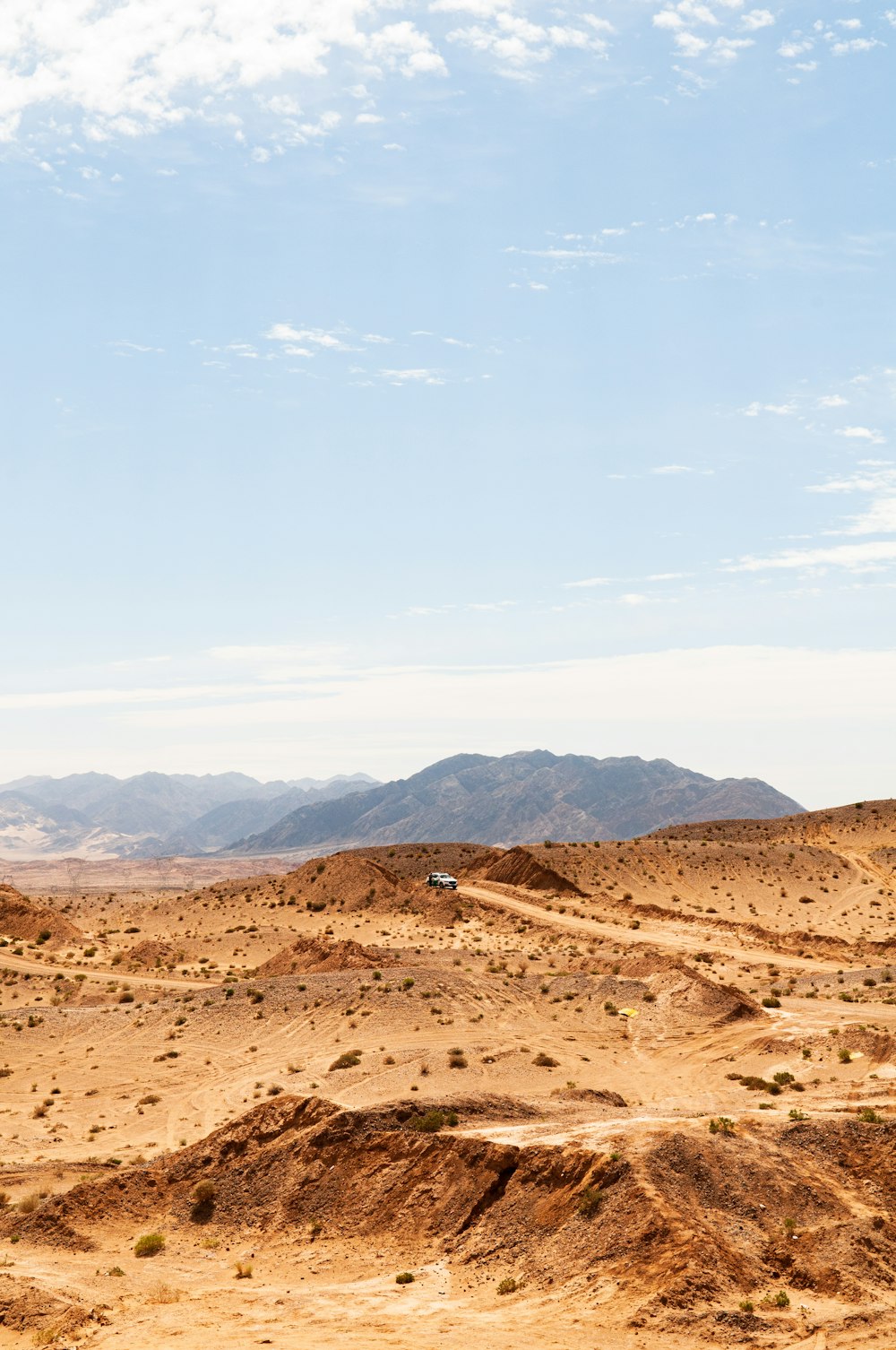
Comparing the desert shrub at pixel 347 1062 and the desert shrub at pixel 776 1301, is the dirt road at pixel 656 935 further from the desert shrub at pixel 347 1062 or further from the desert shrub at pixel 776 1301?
the desert shrub at pixel 776 1301

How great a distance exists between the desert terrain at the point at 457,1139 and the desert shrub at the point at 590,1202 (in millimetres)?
76

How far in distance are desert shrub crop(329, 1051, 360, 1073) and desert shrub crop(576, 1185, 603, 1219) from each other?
16.3m

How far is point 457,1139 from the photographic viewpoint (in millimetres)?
21453

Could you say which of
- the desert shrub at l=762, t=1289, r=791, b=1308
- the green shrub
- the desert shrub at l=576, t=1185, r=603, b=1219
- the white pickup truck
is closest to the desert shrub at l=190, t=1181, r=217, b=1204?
the green shrub

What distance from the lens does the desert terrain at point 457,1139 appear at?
55.9ft

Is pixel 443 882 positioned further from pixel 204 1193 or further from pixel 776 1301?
pixel 776 1301

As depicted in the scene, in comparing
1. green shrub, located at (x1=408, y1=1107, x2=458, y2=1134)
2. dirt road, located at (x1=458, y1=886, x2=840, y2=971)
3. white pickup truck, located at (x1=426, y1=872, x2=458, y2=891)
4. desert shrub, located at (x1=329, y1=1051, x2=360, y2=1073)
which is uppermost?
green shrub, located at (x1=408, y1=1107, x2=458, y2=1134)

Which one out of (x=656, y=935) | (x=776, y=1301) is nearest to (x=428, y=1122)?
(x=776, y=1301)

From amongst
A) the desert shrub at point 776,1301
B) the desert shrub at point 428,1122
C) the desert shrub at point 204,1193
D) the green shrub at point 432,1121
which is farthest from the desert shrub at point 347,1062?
the desert shrub at point 776,1301

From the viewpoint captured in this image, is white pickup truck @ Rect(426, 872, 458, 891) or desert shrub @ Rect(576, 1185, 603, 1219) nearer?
desert shrub @ Rect(576, 1185, 603, 1219)

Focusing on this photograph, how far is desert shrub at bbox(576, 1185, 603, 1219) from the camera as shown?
724 inches

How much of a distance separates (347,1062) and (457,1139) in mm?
13501

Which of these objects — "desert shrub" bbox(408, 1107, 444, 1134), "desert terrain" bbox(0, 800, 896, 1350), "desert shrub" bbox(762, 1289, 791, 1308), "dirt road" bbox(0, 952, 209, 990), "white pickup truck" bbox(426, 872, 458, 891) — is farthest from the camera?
"white pickup truck" bbox(426, 872, 458, 891)

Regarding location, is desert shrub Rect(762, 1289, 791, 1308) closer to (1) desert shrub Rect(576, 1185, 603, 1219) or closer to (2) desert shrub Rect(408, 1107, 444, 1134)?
(1) desert shrub Rect(576, 1185, 603, 1219)
